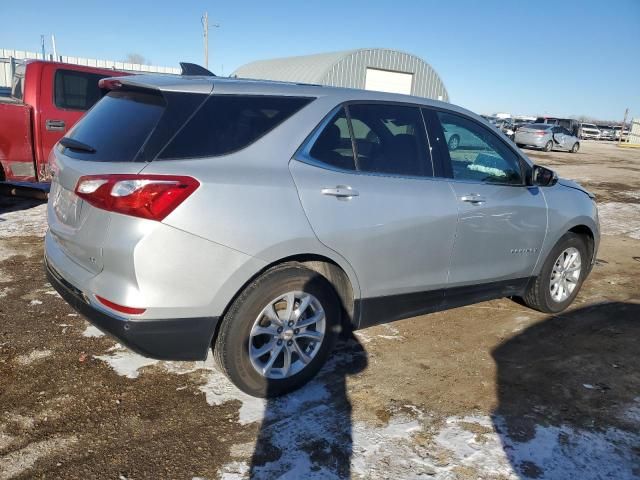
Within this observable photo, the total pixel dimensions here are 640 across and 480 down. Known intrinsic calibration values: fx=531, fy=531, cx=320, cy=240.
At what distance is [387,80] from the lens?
32.9m

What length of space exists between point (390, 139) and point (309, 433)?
74.3 inches

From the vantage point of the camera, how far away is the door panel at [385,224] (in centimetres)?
299

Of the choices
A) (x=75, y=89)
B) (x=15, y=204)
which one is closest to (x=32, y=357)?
(x=75, y=89)

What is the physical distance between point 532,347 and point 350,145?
2145mm

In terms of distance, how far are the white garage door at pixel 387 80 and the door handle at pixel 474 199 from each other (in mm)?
29670

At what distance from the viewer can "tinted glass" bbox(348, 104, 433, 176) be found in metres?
3.31

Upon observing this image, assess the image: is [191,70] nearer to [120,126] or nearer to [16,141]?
[120,126]

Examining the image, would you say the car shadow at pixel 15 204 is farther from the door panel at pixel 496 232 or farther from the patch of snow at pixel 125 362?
the door panel at pixel 496 232

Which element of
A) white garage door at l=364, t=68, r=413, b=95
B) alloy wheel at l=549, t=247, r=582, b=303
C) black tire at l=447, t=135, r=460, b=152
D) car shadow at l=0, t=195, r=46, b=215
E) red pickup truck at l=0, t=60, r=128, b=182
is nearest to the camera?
black tire at l=447, t=135, r=460, b=152

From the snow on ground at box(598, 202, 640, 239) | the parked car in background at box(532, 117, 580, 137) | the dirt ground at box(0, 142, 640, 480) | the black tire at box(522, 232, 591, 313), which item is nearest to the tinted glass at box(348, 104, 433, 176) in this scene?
the dirt ground at box(0, 142, 640, 480)

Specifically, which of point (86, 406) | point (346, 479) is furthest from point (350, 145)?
point (86, 406)

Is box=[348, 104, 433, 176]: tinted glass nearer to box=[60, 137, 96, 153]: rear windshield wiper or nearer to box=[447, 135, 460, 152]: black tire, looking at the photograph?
box=[447, 135, 460, 152]: black tire

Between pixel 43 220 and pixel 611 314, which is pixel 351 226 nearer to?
pixel 611 314

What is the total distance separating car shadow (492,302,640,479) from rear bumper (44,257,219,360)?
168cm
